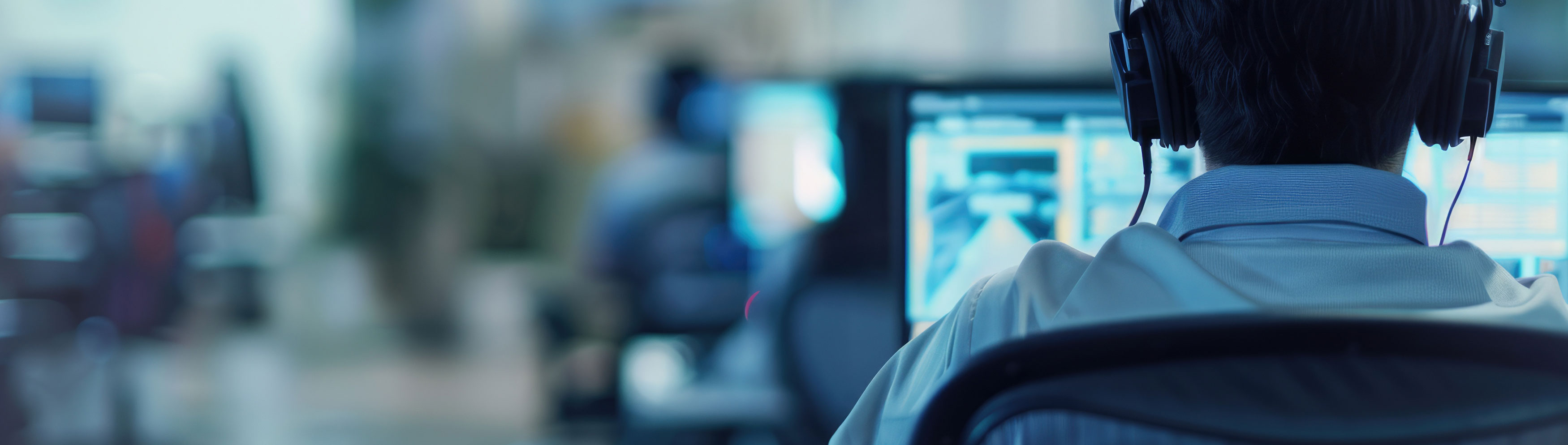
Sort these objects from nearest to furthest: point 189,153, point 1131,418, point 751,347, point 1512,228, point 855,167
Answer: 1. point 1131,418
2. point 1512,228
3. point 855,167
4. point 751,347
5. point 189,153

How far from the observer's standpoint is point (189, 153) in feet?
9.83

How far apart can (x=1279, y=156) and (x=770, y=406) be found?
115 centimetres

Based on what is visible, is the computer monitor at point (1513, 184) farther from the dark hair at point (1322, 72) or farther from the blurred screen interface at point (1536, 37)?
the blurred screen interface at point (1536, 37)

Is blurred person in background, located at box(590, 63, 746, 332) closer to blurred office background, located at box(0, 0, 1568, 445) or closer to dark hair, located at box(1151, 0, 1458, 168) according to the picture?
blurred office background, located at box(0, 0, 1568, 445)

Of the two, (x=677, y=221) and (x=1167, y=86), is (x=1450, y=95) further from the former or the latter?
(x=677, y=221)

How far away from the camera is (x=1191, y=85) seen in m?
0.57

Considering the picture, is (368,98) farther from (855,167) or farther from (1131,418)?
(1131,418)

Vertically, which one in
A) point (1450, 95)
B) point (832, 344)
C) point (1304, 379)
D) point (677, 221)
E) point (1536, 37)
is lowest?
point (832, 344)

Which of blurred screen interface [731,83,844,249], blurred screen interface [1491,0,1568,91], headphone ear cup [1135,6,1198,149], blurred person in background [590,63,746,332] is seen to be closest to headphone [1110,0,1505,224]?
headphone ear cup [1135,6,1198,149]

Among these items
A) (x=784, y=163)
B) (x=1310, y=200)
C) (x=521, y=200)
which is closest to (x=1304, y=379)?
(x=1310, y=200)

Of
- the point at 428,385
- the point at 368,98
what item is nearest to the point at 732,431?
the point at 428,385

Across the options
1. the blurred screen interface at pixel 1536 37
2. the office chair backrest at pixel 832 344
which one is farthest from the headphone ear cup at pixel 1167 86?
the blurred screen interface at pixel 1536 37

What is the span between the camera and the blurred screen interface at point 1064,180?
0.98 metres

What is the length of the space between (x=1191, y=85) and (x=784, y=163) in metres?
1.65
